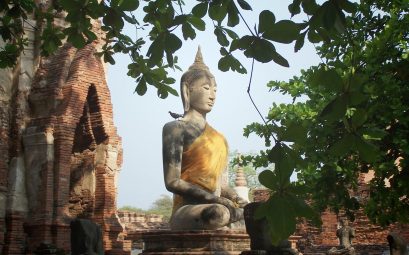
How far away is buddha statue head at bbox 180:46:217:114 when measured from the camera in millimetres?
6616

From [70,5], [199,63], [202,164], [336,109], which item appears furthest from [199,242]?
[336,109]

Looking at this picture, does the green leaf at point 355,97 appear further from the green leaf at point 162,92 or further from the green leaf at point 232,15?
the green leaf at point 162,92

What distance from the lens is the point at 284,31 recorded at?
5.68 feet

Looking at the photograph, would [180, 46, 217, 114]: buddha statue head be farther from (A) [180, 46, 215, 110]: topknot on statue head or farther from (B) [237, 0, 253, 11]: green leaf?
(B) [237, 0, 253, 11]: green leaf

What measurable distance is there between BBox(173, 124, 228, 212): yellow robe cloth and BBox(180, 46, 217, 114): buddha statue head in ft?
1.16

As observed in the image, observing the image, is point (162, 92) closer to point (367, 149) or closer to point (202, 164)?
point (202, 164)

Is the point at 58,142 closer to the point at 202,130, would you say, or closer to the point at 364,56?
the point at 202,130

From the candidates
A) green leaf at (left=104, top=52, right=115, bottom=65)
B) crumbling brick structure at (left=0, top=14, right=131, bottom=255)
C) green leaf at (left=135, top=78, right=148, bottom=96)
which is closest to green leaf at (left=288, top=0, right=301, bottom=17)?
green leaf at (left=135, top=78, right=148, bottom=96)

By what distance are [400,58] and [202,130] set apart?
3.21 meters

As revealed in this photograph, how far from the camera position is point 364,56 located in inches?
292

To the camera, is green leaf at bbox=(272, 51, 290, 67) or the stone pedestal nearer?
green leaf at bbox=(272, 51, 290, 67)

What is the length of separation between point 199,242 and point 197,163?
1221 millimetres

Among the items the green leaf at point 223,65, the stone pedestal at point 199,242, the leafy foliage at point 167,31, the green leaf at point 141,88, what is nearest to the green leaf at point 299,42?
the leafy foliage at point 167,31

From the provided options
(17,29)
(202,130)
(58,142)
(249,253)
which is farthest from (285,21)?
(58,142)
